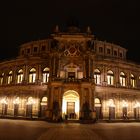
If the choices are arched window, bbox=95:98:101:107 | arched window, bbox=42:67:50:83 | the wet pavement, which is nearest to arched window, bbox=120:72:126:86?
arched window, bbox=95:98:101:107

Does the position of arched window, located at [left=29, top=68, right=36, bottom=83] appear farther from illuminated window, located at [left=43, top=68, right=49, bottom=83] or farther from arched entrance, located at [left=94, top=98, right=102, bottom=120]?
arched entrance, located at [left=94, top=98, right=102, bottom=120]

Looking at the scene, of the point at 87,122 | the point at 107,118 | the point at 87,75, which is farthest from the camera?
the point at 107,118

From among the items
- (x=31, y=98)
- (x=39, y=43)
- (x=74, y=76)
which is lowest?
(x=31, y=98)

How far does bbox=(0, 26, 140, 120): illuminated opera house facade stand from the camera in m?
40.9

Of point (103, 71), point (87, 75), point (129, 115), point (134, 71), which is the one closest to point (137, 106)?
point (129, 115)

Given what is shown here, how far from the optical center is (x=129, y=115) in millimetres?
48000

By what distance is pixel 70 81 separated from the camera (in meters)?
41.2

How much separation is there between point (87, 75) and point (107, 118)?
1061 cm

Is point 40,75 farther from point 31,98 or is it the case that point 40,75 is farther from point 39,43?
point 39,43

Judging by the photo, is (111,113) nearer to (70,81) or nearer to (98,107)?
(98,107)

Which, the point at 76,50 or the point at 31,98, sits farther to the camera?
the point at 31,98

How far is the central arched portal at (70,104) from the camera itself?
43000 millimetres

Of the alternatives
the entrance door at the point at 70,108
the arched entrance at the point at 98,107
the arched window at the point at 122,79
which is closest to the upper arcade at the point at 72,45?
the arched window at the point at 122,79

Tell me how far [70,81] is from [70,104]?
224 inches
